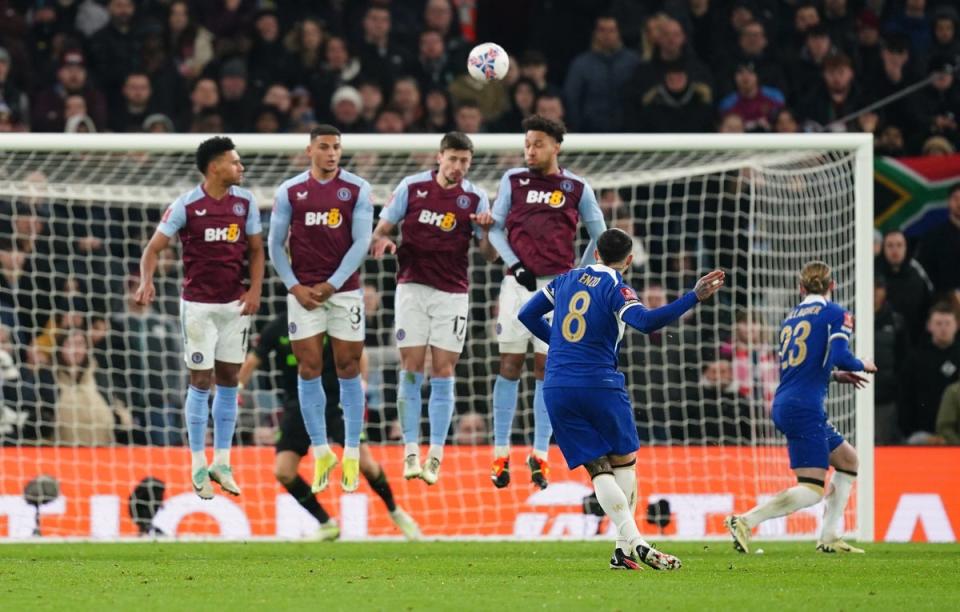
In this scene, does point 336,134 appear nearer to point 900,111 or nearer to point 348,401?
point 348,401

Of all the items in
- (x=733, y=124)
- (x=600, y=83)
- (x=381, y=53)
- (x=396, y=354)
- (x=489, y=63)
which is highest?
(x=381, y=53)

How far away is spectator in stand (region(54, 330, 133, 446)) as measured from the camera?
1602 centimetres

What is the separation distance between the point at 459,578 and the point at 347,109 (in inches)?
331

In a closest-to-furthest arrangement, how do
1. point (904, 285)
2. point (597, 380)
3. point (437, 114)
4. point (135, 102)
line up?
point (597, 380)
point (904, 285)
point (135, 102)
point (437, 114)

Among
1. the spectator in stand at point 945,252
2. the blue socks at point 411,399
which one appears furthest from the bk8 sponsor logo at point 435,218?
the spectator in stand at point 945,252

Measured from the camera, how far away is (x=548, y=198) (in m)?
13.4

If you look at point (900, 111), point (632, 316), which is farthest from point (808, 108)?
point (632, 316)

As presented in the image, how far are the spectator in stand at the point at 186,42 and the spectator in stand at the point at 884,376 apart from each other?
26.1 feet

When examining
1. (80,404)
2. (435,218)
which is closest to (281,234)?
(435,218)

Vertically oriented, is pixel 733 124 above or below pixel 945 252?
above

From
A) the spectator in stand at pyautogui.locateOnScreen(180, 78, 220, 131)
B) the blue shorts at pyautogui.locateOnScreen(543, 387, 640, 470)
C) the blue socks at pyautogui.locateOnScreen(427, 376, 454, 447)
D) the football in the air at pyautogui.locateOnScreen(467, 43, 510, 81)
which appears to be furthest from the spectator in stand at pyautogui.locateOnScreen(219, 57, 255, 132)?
the blue shorts at pyautogui.locateOnScreen(543, 387, 640, 470)

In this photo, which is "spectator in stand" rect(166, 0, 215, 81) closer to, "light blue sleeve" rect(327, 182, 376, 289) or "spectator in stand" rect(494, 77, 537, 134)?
"spectator in stand" rect(494, 77, 537, 134)

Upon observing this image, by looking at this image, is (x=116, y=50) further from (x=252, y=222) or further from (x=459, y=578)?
(x=459, y=578)

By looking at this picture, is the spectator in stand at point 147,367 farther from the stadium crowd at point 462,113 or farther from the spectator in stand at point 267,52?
the spectator in stand at point 267,52
